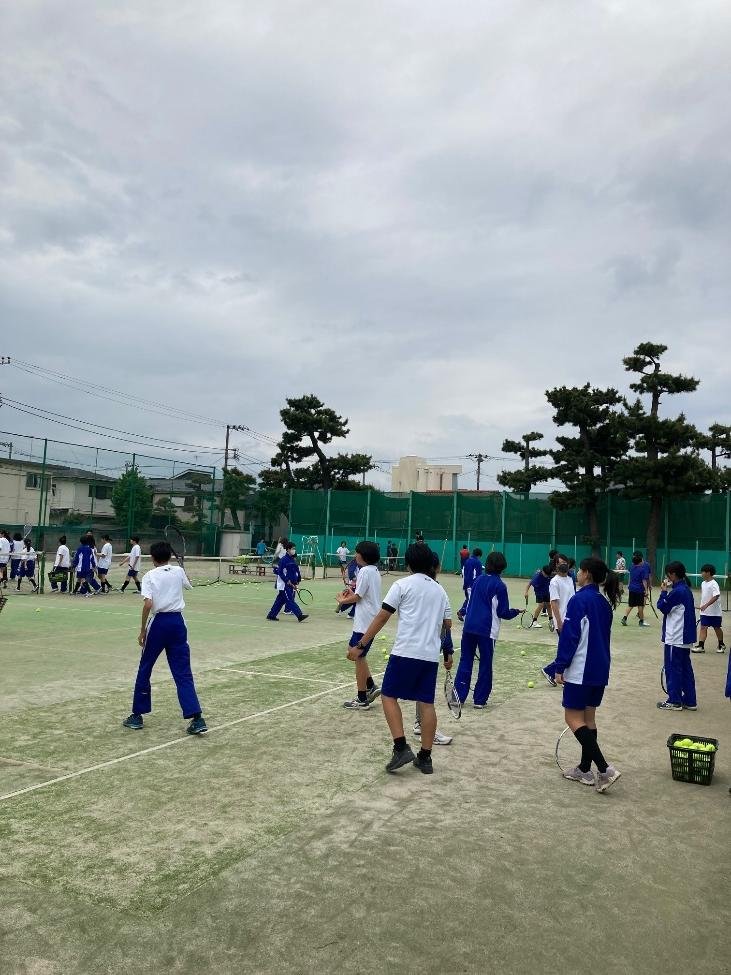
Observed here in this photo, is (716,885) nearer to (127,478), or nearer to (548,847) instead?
(548,847)

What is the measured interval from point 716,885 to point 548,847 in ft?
3.17

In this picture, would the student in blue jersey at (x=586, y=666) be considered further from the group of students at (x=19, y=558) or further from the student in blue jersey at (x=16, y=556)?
the student in blue jersey at (x=16, y=556)

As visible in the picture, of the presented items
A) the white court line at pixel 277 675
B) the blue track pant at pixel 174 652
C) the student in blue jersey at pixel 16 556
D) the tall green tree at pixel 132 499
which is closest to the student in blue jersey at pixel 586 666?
the blue track pant at pixel 174 652

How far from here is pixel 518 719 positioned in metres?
8.83

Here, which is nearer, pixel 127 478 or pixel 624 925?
pixel 624 925

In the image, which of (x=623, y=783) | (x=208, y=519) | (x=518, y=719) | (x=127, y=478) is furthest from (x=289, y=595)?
(x=208, y=519)

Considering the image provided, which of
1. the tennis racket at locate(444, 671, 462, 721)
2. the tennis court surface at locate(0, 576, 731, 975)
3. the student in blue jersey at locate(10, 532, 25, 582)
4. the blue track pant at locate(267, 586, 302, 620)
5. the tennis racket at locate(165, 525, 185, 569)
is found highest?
the tennis racket at locate(165, 525, 185, 569)

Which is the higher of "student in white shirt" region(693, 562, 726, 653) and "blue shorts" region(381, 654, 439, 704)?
"student in white shirt" region(693, 562, 726, 653)

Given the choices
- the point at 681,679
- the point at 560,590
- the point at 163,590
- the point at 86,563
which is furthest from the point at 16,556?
the point at 681,679

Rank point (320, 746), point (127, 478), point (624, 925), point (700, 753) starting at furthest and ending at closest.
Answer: point (127, 478) → point (320, 746) → point (700, 753) → point (624, 925)

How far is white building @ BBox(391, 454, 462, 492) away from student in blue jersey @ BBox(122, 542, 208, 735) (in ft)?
331

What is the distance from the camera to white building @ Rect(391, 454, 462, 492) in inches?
4341

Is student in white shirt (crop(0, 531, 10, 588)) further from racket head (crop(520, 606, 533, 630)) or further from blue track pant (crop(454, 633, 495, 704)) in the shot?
blue track pant (crop(454, 633, 495, 704))

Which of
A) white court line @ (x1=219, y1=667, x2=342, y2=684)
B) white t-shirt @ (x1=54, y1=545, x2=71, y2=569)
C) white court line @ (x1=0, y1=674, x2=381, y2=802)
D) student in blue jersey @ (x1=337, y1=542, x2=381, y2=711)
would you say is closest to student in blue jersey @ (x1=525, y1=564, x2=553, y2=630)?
white court line @ (x1=219, y1=667, x2=342, y2=684)
